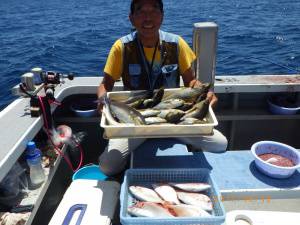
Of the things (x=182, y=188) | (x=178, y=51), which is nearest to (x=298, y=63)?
(x=178, y=51)

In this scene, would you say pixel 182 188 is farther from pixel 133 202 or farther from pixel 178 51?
pixel 178 51

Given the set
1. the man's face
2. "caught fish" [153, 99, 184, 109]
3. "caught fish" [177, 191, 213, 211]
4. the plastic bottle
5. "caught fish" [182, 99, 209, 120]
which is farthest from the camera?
the plastic bottle

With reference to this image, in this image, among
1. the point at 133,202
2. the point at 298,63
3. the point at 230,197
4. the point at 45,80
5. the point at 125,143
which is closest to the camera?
the point at 133,202

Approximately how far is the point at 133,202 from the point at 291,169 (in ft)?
4.31

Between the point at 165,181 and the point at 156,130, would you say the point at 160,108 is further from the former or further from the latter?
the point at 165,181

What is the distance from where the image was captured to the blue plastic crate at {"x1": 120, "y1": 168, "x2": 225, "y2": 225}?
205 cm

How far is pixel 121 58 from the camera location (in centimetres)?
367

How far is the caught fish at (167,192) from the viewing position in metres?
2.29

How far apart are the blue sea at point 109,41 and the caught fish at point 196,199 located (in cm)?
496

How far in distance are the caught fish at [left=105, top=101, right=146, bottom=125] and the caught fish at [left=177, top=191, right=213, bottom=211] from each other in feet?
2.19

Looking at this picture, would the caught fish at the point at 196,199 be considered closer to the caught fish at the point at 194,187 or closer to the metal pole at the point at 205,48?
the caught fish at the point at 194,187

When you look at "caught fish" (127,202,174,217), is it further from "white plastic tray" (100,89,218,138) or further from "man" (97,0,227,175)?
"man" (97,0,227,175)

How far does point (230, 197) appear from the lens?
260 centimetres

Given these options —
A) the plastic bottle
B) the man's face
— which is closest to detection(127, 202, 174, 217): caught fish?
the man's face
